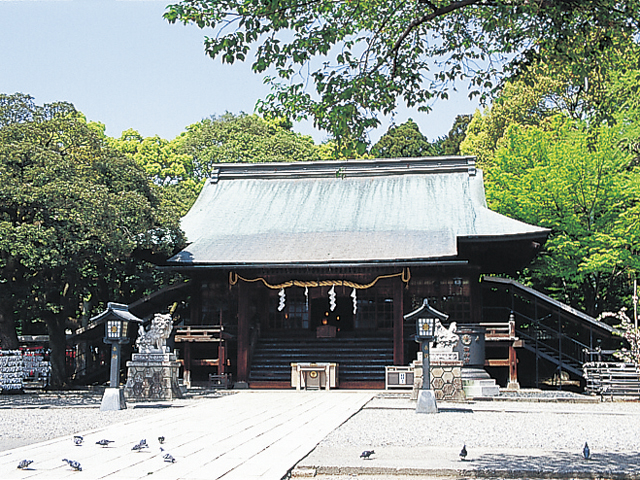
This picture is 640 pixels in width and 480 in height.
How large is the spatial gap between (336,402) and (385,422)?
4181 mm

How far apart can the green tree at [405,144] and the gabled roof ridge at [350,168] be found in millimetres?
21010

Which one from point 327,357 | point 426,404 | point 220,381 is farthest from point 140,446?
point 327,357

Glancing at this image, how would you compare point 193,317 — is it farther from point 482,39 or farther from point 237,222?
point 482,39

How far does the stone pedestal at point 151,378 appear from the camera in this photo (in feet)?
56.9

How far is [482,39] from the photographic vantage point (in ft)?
32.9

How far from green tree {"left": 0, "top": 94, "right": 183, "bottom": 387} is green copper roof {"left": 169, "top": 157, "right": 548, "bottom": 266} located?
2.03 metres

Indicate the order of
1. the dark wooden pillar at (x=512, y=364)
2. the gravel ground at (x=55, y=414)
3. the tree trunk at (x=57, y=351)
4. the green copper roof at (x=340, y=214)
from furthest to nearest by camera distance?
the tree trunk at (x=57, y=351), the green copper roof at (x=340, y=214), the dark wooden pillar at (x=512, y=364), the gravel ground at (x=55, y=414)

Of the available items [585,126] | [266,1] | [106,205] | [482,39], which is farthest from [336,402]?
[585,126]

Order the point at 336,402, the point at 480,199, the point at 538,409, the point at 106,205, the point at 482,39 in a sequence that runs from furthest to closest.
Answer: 1. the point at 480,199
2. the point at 106,205
3. the point at 336,402
4. the point at 538,409
5. the point at 482,39

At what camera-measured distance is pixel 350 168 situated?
28219 mm

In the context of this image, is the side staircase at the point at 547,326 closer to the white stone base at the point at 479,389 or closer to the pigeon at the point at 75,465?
the white stone base at the point at 479,389

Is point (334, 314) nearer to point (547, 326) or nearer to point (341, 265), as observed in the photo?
point (341, 265)

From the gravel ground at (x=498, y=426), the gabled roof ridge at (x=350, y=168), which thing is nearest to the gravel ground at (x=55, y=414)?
the gravel ground at (x=498, y=426)

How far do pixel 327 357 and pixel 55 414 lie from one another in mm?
9967
